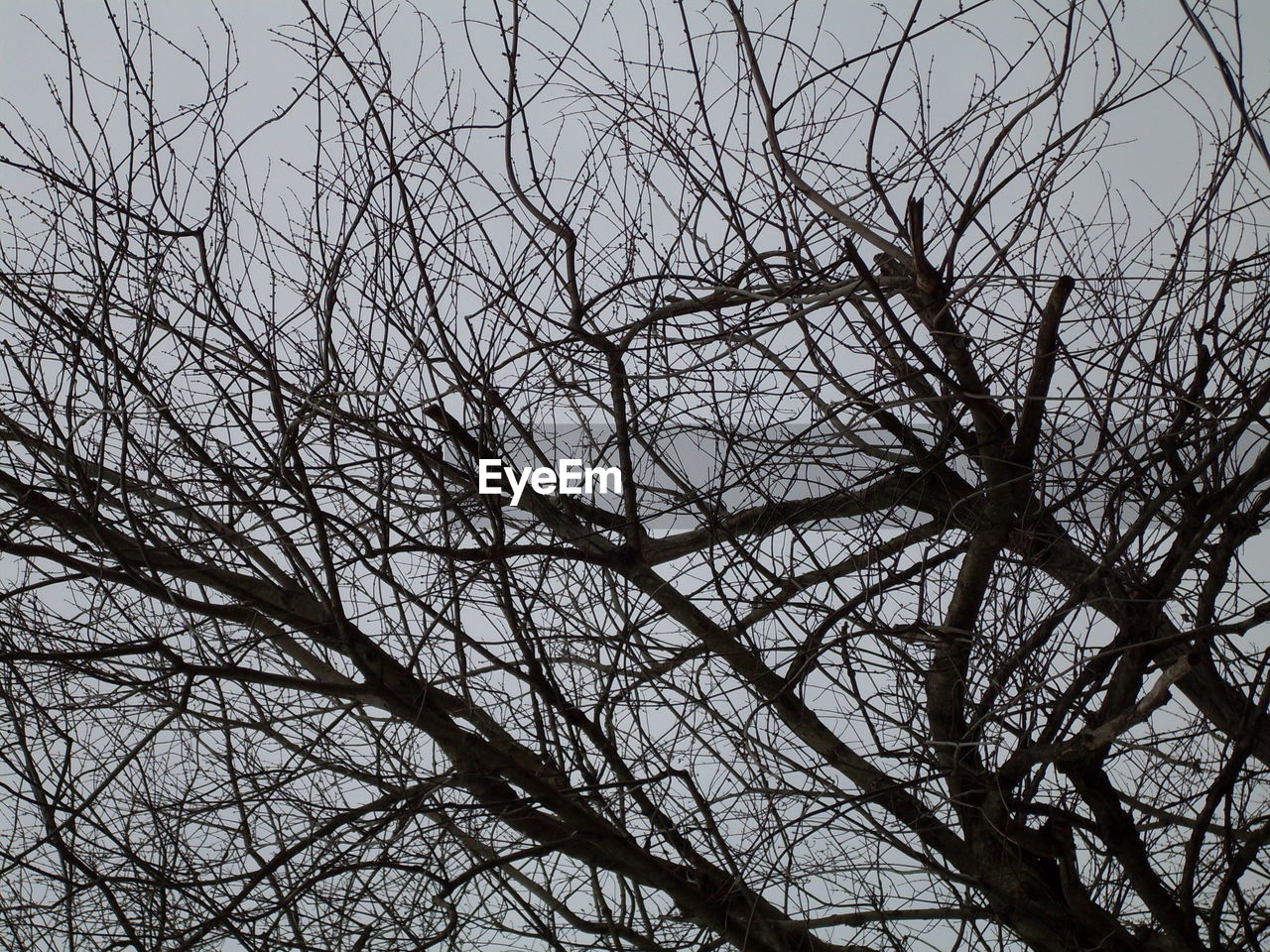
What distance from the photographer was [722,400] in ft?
6.89

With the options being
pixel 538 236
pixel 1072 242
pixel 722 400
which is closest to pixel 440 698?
pixel 722 400

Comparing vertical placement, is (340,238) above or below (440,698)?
above

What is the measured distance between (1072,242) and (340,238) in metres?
1.49

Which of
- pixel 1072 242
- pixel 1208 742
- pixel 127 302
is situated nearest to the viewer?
pixel 127 302

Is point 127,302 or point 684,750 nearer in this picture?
point 127,302

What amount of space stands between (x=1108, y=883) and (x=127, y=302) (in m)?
2.21

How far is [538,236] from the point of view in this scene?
7.29ft

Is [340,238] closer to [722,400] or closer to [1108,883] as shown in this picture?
[722,400]

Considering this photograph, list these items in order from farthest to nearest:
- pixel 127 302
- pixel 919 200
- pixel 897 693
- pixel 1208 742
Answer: pixel 1208 742
pixel 897 693
pixel 127 302
pixel 919 200

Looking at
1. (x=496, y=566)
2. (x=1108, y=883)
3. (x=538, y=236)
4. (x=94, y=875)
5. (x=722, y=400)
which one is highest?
(x=538, y=236)

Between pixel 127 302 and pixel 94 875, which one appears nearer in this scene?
pixel 94 875


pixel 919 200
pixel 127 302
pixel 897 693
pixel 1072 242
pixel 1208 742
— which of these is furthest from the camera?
pixel 1208 742

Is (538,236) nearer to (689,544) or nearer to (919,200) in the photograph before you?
(689,544)

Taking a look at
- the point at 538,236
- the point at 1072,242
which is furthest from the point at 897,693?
the point at 538,236
